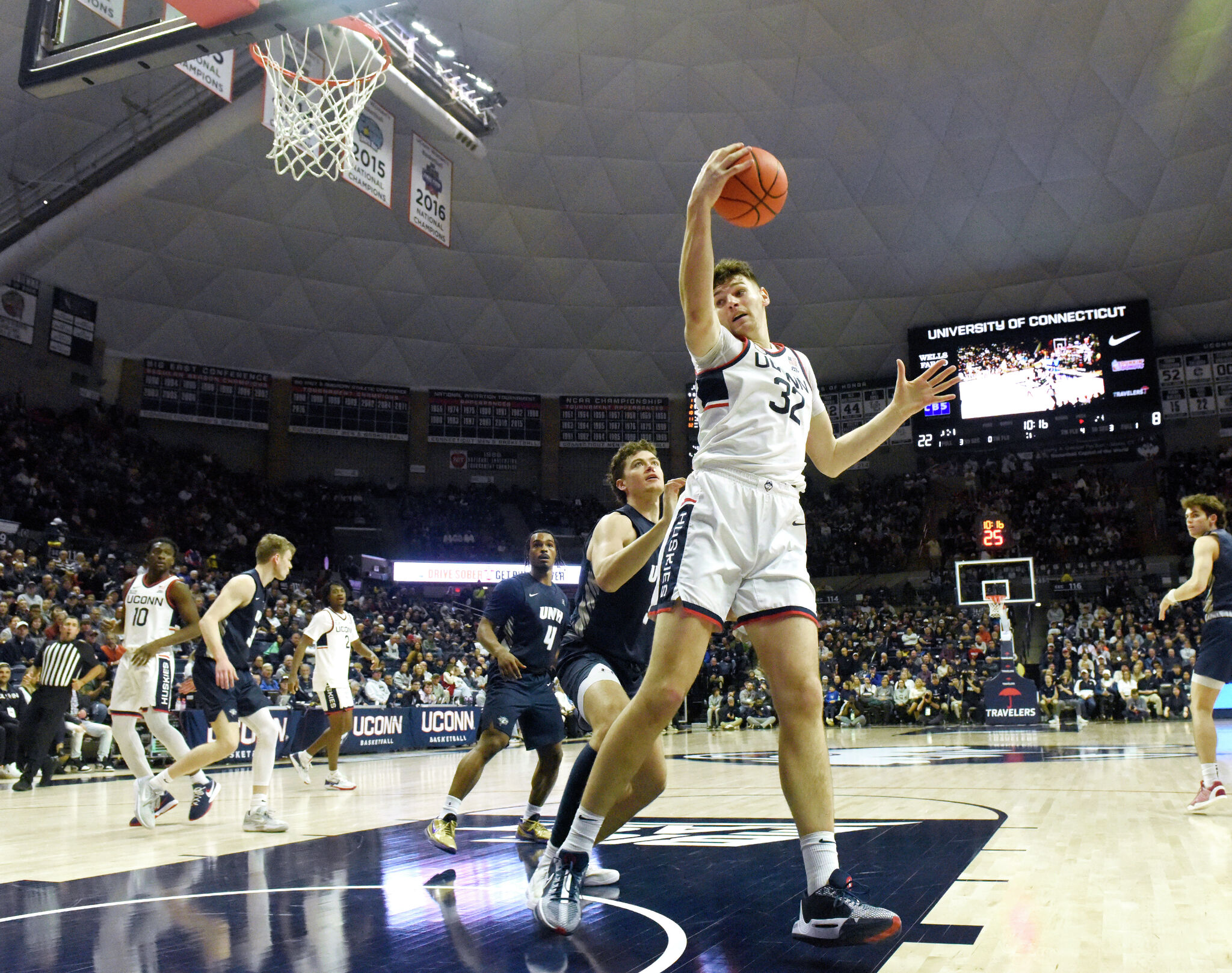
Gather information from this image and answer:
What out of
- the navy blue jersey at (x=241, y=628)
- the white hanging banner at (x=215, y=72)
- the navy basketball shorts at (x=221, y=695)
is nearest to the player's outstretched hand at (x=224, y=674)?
the navy basketball shorts at (x=221, y=695)

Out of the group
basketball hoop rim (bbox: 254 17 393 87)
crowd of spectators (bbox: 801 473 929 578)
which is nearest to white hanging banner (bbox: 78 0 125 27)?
basketball hoop rim (bbox: 254 17 393 87)

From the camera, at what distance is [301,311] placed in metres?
29.2

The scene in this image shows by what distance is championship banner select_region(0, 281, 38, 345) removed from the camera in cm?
2461

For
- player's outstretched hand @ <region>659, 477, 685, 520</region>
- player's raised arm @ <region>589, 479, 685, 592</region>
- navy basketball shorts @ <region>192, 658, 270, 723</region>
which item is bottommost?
navy basketball shorts @ <region>192, 658, 270, 723</region>

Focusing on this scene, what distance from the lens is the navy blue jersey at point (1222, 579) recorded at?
21.1ft

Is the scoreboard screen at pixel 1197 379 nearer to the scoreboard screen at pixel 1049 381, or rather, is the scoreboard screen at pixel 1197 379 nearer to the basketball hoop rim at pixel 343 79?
the scoreboard screen at pixel 1049 381

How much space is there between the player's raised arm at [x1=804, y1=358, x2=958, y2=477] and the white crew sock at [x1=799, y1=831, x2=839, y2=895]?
1382 mm

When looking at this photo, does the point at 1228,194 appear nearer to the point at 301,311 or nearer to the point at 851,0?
the point at 851,0

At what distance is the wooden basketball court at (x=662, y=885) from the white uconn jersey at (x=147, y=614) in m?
1.31

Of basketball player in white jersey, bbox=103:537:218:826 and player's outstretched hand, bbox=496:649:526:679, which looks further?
basketball player in white jersey, bbox=103:537:218:826

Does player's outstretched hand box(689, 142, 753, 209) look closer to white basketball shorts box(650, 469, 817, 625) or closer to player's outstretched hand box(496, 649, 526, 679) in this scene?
white basketball shorts box(650, 469, 817, 625)

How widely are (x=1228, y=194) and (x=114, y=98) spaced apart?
26.0 m

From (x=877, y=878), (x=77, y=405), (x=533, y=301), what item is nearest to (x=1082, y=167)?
(x=533, y=301)

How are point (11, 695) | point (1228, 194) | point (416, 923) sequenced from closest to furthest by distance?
point (416, 923), point (11, 695), point (1228, 194)
